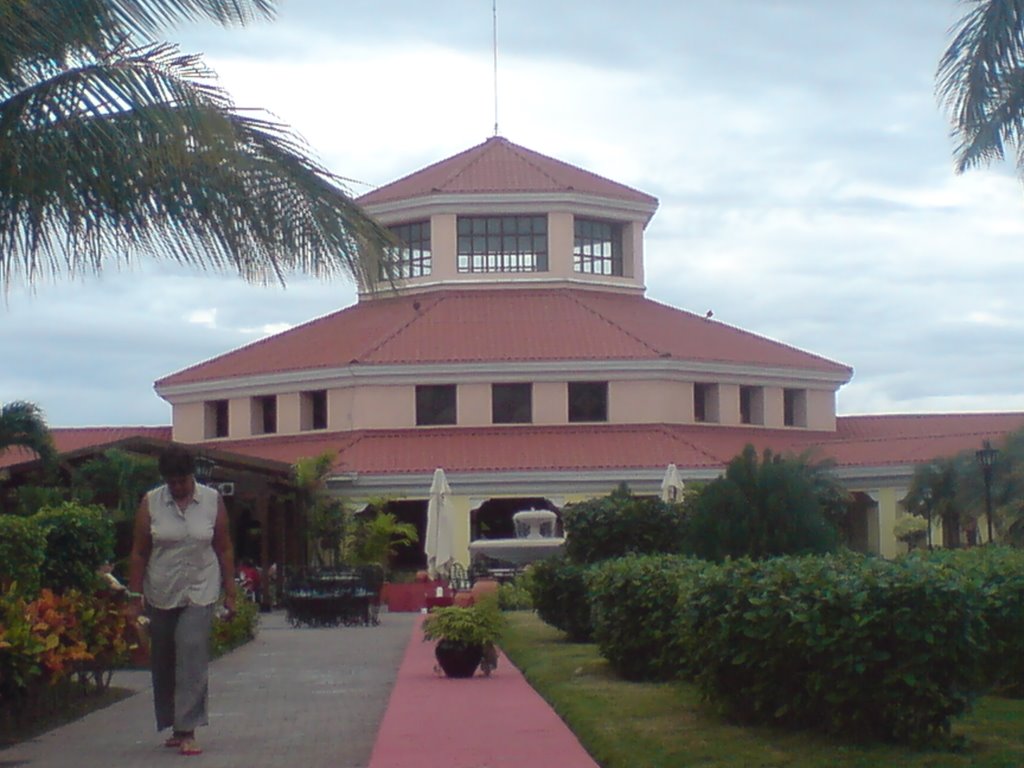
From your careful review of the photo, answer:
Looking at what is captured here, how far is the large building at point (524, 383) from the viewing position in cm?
4631

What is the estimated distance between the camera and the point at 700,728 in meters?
10.8

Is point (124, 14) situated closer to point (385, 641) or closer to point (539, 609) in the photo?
point (539, 609)

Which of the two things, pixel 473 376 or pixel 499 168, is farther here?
pixel 499 168

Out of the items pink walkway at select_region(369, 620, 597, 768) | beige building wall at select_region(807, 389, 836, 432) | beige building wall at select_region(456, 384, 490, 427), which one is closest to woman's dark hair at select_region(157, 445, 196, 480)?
pink walkway at select_region(369, 620, 597, 768)

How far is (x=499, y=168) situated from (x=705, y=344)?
962cm

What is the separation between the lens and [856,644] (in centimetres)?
963

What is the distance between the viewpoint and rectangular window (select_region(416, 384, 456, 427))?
4884 centimetres

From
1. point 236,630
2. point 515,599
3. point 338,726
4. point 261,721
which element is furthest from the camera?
point 515,599

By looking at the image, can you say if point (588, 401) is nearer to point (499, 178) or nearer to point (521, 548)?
point (499, 178)

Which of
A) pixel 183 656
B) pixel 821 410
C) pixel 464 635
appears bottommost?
pixel 464 635

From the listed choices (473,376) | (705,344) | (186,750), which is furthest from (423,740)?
(705,344)

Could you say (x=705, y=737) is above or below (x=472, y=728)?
above

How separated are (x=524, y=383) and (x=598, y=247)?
762cm

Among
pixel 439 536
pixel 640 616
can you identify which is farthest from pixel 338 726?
pixel 439 536
